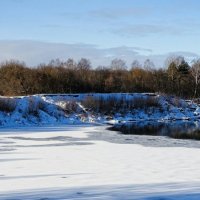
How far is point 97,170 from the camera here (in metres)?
12.8

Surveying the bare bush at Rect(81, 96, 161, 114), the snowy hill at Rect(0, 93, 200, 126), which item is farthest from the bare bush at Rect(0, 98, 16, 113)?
the bare bush at Rect(81, 96, 161, 114)

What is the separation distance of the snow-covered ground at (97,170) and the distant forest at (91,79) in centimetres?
2483

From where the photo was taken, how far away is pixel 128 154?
16.5m

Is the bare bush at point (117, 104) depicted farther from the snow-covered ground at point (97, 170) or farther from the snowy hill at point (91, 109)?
the snow-covered ground at point (97, 170)

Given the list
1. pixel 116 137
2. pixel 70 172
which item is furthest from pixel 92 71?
pixel 70 172

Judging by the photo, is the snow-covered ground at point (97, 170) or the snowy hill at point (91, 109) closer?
the snow-covered ground at point (97, 170)

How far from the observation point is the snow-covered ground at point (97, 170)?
9812 millimetres

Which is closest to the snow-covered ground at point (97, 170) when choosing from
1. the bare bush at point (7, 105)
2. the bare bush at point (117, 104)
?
the bare bush at point (7, 105)

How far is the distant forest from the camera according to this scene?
4531 cm

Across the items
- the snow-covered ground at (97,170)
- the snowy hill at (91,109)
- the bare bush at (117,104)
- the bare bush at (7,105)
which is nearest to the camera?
the snow-covered ground at (97,170)

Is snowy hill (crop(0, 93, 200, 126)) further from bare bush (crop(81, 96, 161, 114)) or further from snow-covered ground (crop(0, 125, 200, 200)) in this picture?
snow-covered ground (crop(0, 125, 200, 200))

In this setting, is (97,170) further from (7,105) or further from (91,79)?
(91,79)

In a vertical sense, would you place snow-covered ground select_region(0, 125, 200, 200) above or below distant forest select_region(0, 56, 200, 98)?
below

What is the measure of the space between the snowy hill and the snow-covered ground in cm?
1369
